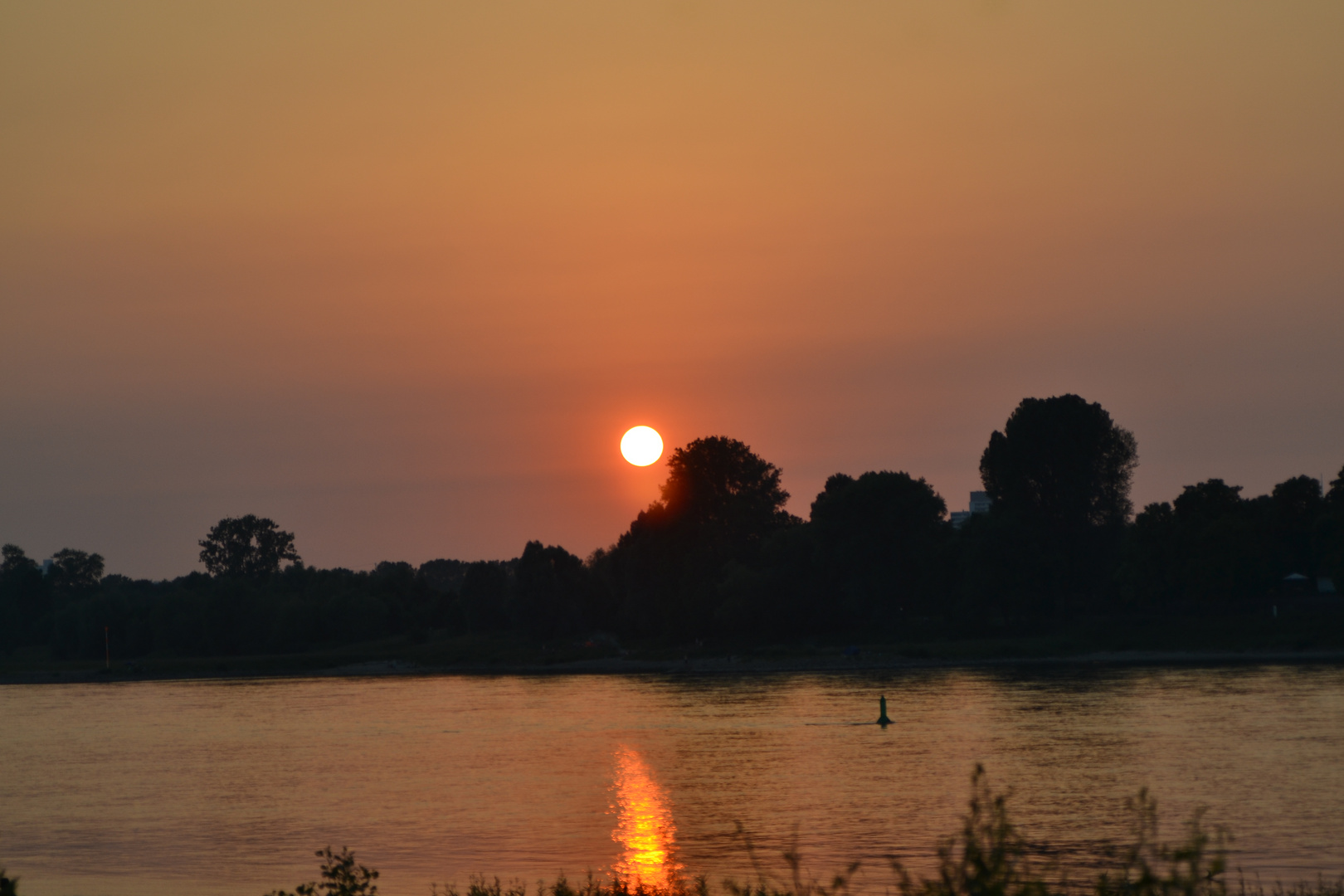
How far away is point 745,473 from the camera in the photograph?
531ft

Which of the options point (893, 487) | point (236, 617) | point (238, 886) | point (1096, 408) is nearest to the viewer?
point (238, 886)

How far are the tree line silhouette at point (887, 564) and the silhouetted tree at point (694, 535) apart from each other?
7.9 inches

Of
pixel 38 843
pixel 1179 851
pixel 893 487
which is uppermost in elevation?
pixel 893 487

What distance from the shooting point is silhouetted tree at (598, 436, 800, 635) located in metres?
148

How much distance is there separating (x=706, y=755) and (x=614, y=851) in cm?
2434

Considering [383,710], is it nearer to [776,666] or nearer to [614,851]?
[776,666]

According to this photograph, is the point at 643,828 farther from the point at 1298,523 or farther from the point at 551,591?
the point at 551,591

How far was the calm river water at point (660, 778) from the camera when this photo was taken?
3669 centimetres

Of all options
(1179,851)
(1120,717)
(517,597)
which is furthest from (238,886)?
(517,597)

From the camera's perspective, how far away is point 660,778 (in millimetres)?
55406

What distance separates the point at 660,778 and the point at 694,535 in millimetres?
99711

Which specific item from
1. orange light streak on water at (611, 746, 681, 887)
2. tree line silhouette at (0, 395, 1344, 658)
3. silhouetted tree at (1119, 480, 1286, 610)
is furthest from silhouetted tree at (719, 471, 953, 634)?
orange light streak on water at (611, 746, 681, 887)


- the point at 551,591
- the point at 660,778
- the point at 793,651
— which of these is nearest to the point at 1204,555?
the point at 793,651

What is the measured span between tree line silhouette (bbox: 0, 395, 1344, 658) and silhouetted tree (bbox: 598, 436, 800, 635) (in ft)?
0.66
